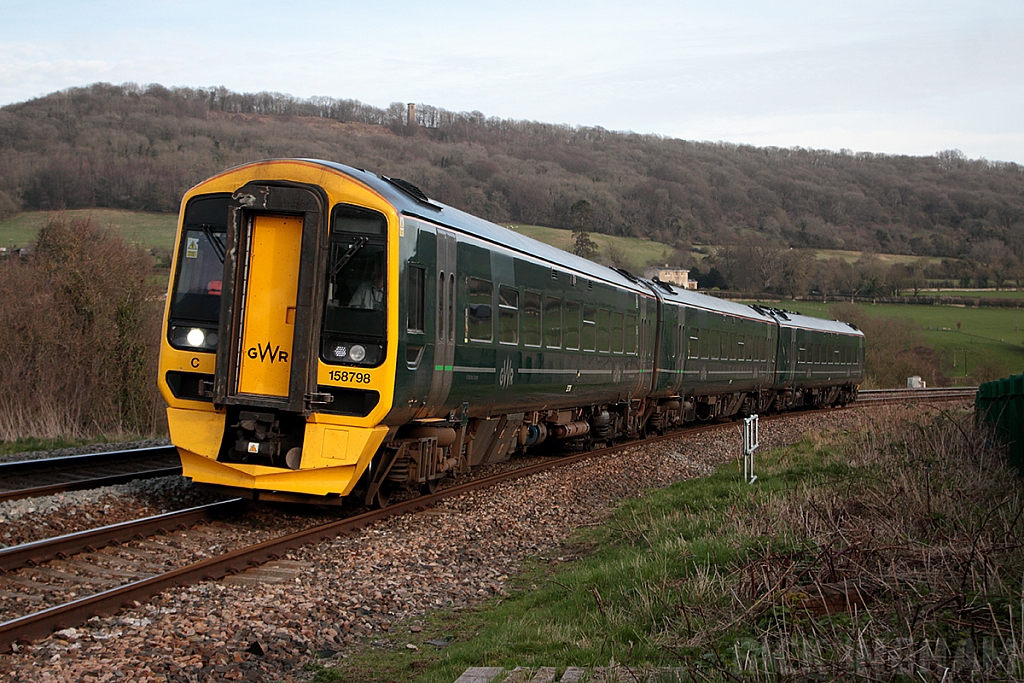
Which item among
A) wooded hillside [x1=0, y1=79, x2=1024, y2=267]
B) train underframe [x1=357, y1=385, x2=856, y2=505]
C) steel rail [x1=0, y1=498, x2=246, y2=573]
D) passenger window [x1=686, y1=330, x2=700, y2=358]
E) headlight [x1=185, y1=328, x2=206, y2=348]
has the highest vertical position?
wooded hillside [x1=0, y1=79, x2=1024, y2=267]

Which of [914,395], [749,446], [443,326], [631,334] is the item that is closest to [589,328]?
[631,334]

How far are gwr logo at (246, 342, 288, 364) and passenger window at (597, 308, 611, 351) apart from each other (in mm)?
7965

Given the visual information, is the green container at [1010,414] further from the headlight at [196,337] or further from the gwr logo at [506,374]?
the headlight at [196,337]

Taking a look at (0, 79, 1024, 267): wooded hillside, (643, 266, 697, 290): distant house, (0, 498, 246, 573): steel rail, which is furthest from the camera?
(643, 266, 697, 290): distant house

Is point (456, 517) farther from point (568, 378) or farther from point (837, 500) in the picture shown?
point (568, 378)

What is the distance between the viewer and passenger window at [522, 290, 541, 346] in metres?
12.5

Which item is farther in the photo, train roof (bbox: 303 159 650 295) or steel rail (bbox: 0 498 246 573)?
train roof (bbox: 303 159 650 295)

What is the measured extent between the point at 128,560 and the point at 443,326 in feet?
12.8

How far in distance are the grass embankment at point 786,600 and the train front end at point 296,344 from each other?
2.22 m

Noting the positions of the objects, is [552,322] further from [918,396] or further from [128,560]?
[918,396]

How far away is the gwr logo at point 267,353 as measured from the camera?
8.73 m

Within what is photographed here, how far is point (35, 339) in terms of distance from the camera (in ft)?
64.0

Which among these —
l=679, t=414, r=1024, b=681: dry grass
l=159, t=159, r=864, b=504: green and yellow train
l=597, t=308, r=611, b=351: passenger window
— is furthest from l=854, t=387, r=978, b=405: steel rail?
l=159, t=159, r=864, b=504: green and yellow train

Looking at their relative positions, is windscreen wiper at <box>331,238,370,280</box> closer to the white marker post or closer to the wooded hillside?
the white marker post
